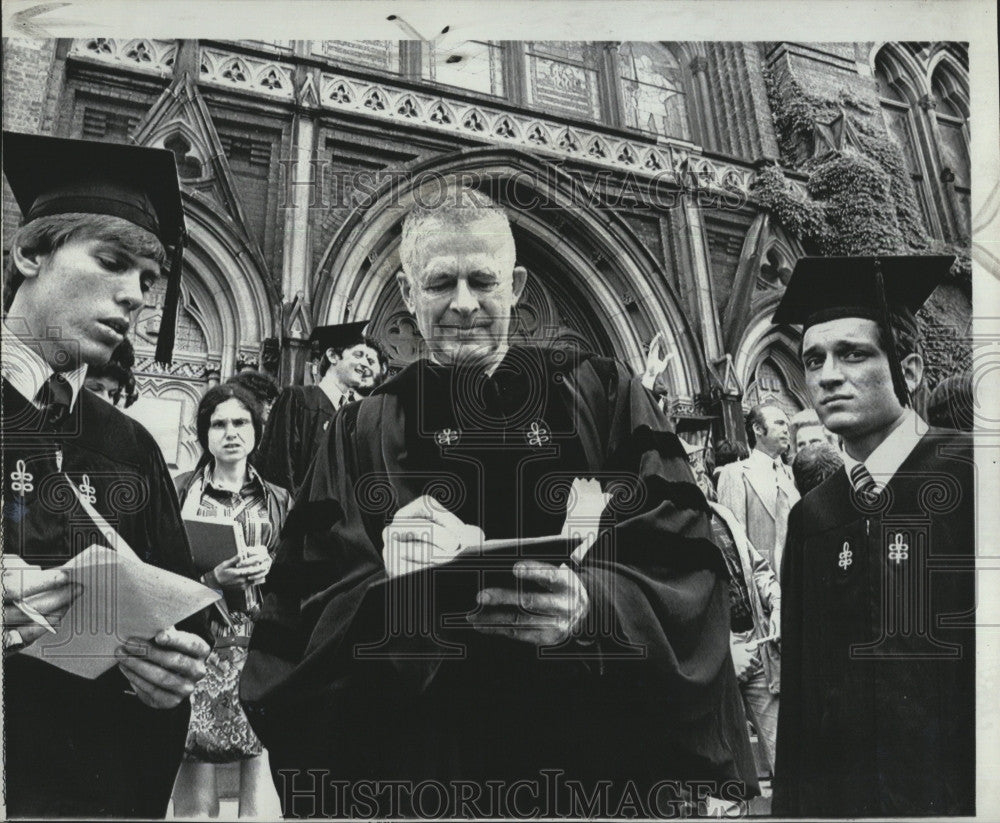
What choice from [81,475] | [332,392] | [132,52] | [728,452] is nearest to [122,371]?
[81,475]

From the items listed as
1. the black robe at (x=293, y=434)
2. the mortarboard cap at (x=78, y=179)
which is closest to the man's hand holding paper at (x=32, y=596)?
the black robe at (x=293, y=434)

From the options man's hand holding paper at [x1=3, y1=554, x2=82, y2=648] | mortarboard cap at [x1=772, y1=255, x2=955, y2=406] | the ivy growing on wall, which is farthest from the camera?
the ivy growing on wall

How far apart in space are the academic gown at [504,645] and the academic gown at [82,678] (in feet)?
2.01

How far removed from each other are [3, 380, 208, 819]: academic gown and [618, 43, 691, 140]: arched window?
11.1 ft

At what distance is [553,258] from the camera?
6418 millimetres

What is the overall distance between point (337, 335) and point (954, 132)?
3837 mm

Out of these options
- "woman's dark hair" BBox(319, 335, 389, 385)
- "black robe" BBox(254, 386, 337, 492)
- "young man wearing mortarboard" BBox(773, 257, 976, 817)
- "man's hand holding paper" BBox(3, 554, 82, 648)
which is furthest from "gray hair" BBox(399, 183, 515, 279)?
"man's hand holding paper" BBox(3, 554, 82, 648)

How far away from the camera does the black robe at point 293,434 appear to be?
18.9 feet

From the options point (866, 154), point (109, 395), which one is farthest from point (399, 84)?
point (866, 154)

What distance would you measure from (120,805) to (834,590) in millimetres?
3791

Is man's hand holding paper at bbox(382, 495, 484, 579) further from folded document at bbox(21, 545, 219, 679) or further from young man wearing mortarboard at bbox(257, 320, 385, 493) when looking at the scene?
folded document at bbox(21, 545, 219, 679)

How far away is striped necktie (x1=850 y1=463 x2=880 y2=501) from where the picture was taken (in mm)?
6023

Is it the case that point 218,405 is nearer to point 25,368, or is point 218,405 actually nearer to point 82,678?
point 25,368

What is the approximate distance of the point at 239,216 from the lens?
6168 millimetres
